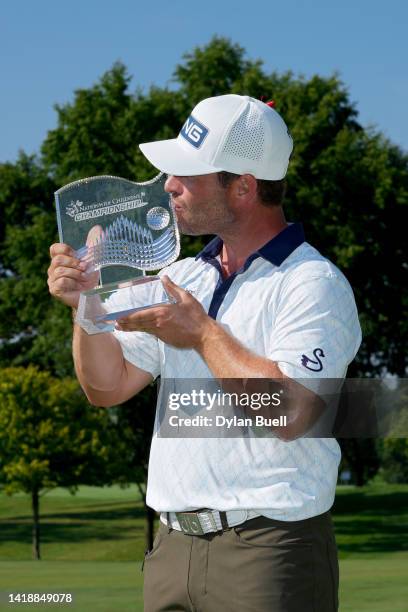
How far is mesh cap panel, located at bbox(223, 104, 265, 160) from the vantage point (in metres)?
4.04

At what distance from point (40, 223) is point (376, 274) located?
1251 centimetres

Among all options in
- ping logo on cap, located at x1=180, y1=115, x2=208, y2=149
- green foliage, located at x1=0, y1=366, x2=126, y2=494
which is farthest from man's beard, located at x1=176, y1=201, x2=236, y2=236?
green foliage, located at x1=0, y1=366, x2=126, y2=494

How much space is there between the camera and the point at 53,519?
61.2m

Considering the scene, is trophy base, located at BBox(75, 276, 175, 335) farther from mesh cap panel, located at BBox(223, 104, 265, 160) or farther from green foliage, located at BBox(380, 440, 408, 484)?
green foliage, located at BBox(380, 440, 408, 484)

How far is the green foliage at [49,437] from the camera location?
43.9 metres

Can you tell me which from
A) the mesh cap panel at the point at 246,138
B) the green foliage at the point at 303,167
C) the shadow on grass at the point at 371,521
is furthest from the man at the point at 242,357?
the shadow on grass at the point at 371,521

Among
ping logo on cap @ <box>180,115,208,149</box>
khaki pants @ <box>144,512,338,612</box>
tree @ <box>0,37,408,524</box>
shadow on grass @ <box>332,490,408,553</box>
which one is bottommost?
shadow on grass @ <box>332,490,408,553</box>

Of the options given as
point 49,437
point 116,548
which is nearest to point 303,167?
point 49,437

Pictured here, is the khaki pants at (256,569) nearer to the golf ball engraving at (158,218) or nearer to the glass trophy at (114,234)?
the glass trophy at (114,234)

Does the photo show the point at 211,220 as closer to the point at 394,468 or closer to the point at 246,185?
the point at 246,185

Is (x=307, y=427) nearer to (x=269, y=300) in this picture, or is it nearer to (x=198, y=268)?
(x=269, y=300)

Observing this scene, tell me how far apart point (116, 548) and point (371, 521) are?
1048 cm

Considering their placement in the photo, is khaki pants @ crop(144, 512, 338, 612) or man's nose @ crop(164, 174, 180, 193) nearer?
khaki pants @ crop(144, 512, 338, 612)

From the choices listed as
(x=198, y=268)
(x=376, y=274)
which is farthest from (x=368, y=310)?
(x=198, y=268)
